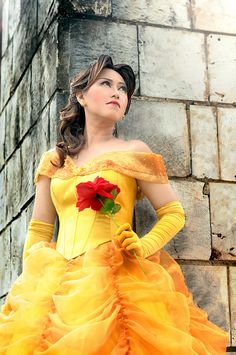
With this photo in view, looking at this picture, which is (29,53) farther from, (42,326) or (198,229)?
(42,326)

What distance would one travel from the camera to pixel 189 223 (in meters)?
3.93

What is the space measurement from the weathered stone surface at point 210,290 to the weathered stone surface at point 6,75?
223cm

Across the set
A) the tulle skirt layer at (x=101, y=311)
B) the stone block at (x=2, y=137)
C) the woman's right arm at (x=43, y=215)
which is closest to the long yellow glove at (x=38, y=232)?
the woman's right arm at (x=43, y=215)

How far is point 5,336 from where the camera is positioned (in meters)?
2.99

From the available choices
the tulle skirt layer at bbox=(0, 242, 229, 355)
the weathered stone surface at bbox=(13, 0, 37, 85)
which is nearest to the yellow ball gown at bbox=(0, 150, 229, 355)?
the tulle skirt layer at bbox=(0, 242, 229, 355)

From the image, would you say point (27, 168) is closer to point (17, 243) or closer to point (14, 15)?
point (17, 243)

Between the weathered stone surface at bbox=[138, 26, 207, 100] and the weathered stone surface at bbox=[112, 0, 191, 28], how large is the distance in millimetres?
63

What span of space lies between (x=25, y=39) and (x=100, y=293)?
2.66 metres

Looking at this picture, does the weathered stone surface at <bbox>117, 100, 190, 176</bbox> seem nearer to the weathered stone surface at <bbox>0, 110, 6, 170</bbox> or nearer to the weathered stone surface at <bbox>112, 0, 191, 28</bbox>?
the weathered stone surface at <bbox>112, 0, 191, 28</bbox>

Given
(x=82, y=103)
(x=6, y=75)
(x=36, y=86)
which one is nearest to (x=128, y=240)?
(x=82, y=103)

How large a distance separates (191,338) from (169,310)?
16cm

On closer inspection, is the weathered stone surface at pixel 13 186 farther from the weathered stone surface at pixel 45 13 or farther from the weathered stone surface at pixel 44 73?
the weathered stone surface at pixel 45 13

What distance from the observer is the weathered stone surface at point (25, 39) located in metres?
4.88

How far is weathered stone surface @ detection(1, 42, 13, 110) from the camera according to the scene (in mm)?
5443
